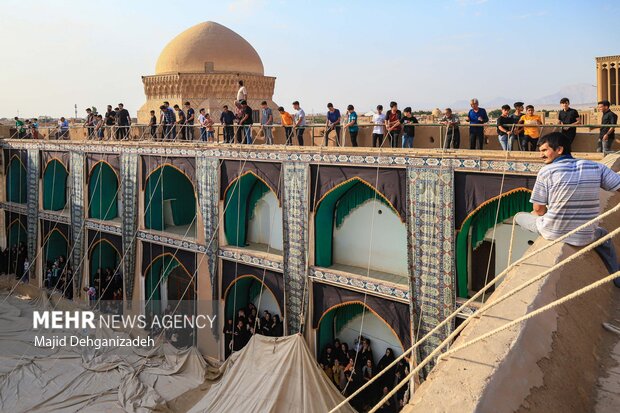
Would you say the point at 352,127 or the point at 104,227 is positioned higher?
the point at 352,127

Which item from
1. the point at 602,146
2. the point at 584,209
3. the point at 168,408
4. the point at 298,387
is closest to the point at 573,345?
the point at 584,209

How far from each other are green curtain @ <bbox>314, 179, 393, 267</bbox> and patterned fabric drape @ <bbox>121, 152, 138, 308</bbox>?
6647 mm

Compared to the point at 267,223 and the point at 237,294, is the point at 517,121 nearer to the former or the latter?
the point at 267,223

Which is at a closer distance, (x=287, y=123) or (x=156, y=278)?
(x=287, y=123)

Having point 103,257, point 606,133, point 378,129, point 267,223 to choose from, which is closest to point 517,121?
point 606,133

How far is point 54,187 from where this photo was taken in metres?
19.0

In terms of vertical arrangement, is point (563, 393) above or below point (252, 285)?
above

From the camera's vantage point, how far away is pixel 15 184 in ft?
68.6

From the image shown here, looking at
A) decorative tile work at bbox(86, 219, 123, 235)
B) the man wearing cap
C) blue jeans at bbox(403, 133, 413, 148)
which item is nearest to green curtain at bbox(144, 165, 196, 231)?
decorative tile work at bbox(86, 219, 123, 235)

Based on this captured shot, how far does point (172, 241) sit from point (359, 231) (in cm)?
577

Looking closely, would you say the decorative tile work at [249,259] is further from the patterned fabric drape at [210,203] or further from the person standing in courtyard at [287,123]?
the person standing in courtyard at [287,123]

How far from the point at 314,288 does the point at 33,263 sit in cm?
1281

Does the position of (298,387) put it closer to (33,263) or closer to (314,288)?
(314,288)

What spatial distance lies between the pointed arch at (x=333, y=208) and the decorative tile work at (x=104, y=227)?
7.51 metres
